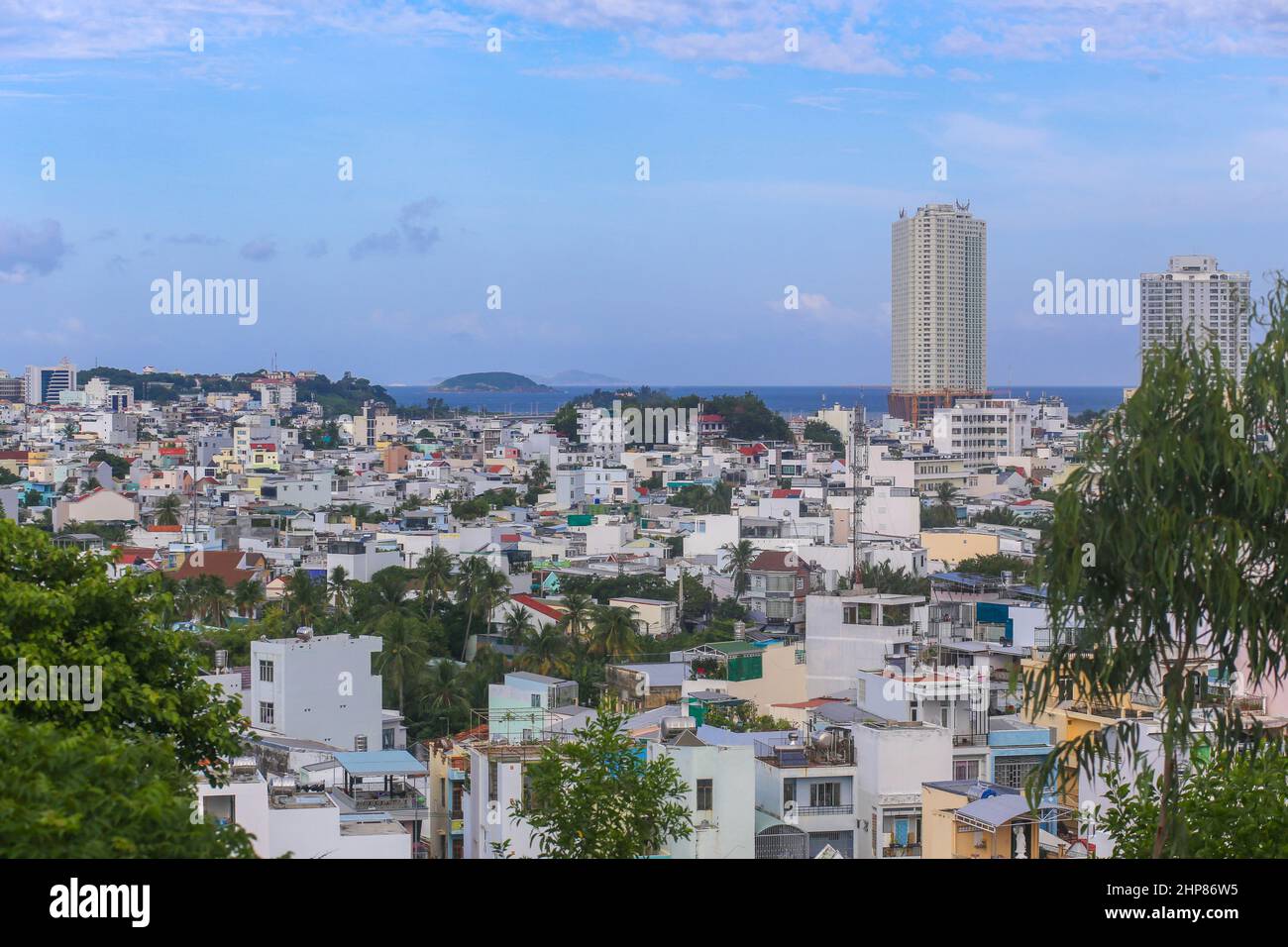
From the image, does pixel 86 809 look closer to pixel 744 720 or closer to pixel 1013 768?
pixel 1013 768

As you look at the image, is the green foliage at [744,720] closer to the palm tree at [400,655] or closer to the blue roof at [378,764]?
the blue roof at [378,764]

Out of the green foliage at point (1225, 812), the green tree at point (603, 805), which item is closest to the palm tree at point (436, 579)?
the green tree at point (603, 805)

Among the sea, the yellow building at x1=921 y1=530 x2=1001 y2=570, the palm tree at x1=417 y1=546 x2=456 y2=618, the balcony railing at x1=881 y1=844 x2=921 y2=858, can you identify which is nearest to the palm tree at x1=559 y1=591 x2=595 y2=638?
the palm tree at x1=417 y1=546 x2=456 y2=618

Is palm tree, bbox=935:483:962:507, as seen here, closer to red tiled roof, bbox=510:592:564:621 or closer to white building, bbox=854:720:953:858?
red tiled roof, bbox=510:592:564:621
